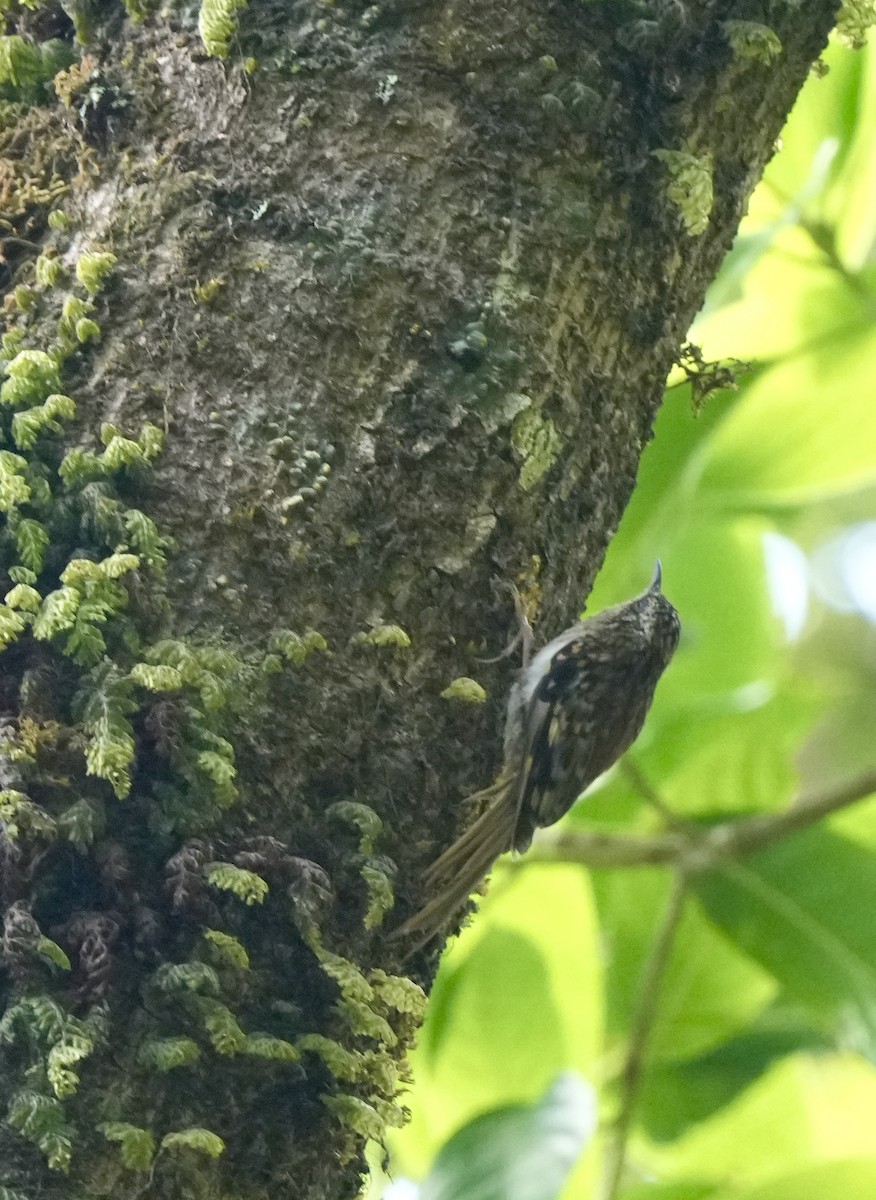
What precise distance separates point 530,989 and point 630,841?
0.30 metres

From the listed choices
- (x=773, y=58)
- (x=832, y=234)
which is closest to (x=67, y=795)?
(x=773, y=58)

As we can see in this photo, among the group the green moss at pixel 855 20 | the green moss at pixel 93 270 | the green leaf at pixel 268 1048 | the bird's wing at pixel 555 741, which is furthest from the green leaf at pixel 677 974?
the green moss at pixel 93 270

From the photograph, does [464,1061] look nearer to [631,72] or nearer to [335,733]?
[335,733]

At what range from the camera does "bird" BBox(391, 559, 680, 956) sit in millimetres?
1103

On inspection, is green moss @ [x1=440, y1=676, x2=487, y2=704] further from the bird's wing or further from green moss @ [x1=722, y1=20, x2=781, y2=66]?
green moss @ [x1=722, y1=20, x2=781, y2=66]

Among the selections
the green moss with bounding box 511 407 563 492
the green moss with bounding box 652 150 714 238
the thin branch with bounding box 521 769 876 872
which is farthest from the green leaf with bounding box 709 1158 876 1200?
the green moss with bounding box 652 150 714 238

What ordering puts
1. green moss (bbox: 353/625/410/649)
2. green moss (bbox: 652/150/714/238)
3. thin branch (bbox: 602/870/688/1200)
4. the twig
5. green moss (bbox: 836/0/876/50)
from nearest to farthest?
1. green moss (bbox: 353/625/410/649)
2. green moss (bbox: 652/150/714/238)
3. green moss (bbox: 836/0/876/50)
4. thin branch (bbox: 602/870/688/1200)
5. the twig

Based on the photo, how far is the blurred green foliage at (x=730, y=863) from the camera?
1794 millimetres

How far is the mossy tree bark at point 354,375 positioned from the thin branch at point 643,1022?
89 centimetres

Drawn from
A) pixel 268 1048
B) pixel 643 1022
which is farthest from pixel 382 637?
pixel 643 1022

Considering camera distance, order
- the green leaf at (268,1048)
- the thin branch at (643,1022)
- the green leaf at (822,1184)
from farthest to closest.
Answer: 1. the thin branch at (643,1022)
2. the green leaf at (822,1184)
3. the green leaf at (268,1048)

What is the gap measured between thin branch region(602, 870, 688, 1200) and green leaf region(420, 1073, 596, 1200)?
0.93ft

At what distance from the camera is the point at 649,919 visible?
2.06 metres

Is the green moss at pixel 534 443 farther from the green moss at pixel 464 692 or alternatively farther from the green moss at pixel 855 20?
the green moss at pixel 855 20
